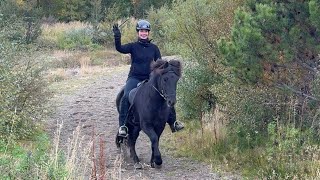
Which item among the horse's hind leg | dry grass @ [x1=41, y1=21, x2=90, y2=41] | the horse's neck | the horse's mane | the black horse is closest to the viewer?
the black horse

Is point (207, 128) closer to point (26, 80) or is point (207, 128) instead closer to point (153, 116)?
point (153, 116)

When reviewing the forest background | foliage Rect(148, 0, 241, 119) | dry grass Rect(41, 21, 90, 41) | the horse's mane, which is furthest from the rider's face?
dry grass Rect(41, 21, 90, 41)

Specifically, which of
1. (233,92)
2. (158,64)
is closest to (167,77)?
(158,64)

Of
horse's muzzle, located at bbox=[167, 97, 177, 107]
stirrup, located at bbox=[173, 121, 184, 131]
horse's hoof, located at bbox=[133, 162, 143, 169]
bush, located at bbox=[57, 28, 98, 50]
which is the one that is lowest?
horse's hoof, located at bbox=[133, 162, 143, 169]

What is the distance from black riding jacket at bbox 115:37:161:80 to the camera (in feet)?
33.4

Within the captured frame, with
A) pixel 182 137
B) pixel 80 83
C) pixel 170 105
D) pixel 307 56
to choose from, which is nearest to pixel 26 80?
pixel 182 137

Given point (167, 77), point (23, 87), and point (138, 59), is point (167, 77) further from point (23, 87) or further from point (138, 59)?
point (23, 87)

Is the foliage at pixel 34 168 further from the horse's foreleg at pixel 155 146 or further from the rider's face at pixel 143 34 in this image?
the rider's face at pixel 143 34

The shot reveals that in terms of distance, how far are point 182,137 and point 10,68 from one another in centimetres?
359

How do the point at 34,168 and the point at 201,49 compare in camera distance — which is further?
the point at 201,49

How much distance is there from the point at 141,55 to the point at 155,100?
112 cm

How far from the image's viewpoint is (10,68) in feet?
35.6

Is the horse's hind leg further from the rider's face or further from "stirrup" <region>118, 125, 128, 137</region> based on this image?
the rider's face

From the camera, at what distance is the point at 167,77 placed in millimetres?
9055
